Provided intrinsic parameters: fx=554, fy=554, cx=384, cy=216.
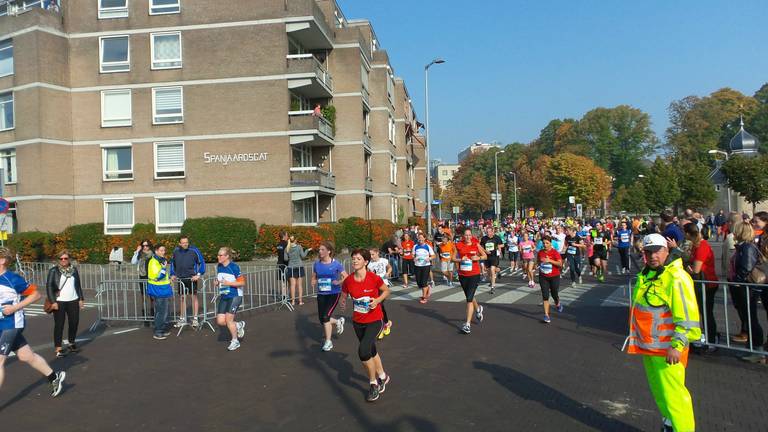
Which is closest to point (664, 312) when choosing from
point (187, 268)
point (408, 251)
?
point (187, 268)

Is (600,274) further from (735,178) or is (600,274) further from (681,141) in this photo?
(681,141)

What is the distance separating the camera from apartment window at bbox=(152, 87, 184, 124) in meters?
28.8

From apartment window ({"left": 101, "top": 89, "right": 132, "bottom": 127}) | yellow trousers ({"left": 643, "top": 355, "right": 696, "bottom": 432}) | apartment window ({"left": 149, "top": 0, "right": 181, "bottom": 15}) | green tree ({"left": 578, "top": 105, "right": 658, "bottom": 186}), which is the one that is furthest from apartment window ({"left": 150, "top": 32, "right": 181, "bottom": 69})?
green tree ({"left": 578, "top": 105, "right": 658, "bottom": 186})

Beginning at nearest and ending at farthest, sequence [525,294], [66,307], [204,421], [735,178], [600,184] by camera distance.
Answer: [204,421]
[66,307]
[525,294]
[735,178]
[600,184]

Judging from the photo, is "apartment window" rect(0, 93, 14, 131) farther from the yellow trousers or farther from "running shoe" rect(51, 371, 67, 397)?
the yellow trousers

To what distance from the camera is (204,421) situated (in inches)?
226

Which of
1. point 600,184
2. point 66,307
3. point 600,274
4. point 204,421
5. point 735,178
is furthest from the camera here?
point 600,184

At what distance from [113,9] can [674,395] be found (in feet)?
105

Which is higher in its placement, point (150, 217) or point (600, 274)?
point (150, 217)

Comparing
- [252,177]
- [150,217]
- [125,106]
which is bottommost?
[150,217]

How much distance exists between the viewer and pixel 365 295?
6648mm

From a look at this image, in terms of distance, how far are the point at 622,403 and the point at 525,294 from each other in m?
9.03

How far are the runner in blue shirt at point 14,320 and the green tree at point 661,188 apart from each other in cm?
5795

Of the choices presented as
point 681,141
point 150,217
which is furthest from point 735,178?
point 150,217
